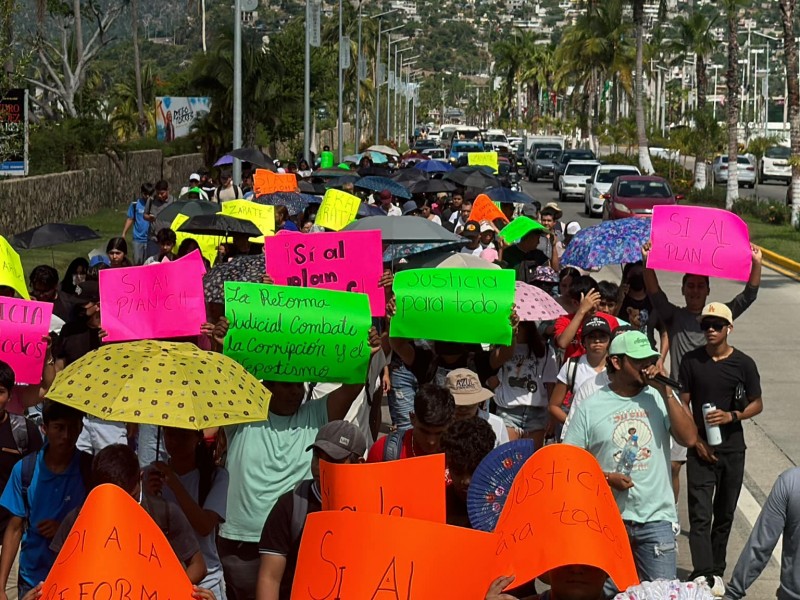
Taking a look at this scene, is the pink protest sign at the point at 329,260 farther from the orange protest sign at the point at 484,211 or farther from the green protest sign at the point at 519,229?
the orange protest sign at the point at 484,211

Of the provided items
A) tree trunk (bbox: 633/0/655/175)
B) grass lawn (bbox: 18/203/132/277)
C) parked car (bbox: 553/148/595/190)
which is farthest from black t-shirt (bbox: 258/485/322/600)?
tree trunk (bbox: 633/0/655/175)

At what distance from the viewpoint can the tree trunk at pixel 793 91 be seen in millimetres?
32750

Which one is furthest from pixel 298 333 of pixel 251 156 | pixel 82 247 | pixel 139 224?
pixel 82 247

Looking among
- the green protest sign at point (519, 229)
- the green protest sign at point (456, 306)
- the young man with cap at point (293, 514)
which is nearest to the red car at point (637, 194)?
the green protest sign at point (519, 229)

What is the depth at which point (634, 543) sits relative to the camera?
21.8 ft

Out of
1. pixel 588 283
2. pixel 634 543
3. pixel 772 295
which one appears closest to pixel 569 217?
pixel 772 295

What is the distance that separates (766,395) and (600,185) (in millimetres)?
26167

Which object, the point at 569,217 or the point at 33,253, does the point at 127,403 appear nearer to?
the point at 33,253

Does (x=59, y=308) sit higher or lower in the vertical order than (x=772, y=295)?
higher

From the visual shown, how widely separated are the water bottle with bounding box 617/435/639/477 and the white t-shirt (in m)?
2.31

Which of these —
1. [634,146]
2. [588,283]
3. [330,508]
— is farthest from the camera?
[634,146]

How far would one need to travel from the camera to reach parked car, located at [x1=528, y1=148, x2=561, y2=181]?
6147 centimetres

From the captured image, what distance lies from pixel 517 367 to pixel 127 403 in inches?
149

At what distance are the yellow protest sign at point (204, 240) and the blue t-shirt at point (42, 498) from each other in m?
7.83
